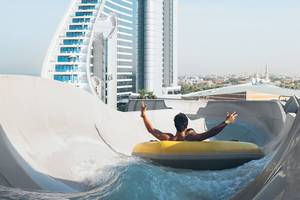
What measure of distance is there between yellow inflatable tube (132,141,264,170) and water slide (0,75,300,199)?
0.52 metres

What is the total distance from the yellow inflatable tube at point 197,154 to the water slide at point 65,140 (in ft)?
1.70

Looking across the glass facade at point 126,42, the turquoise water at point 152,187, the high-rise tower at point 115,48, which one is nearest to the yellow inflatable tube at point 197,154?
the turquoise water at point 152,187

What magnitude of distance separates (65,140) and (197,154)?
1822 mm

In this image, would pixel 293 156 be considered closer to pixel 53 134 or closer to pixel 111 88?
pixel 53 134

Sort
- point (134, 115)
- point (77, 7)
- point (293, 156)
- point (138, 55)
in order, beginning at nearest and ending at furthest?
point (293, 156) → point (134, 115) → point (77, 7) → point (138, 55)

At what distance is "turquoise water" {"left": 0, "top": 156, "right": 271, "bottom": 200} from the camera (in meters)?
4.20

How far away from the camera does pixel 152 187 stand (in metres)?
4.35

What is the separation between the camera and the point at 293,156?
2928mm

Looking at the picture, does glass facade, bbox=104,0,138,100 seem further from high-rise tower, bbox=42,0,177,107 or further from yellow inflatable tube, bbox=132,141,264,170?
yellow inflatable tube, bbox=132,141,264,170

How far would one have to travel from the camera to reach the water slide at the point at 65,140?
11.1ft

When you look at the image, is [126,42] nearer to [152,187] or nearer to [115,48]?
[115,48]

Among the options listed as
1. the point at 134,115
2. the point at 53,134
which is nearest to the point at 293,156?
the point at 53,134

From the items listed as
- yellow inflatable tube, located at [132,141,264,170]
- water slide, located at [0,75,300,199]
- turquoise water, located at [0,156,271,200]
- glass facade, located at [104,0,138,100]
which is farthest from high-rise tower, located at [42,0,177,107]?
turquoise water, located at [0,156,271,200]

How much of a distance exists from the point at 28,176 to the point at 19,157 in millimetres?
308
